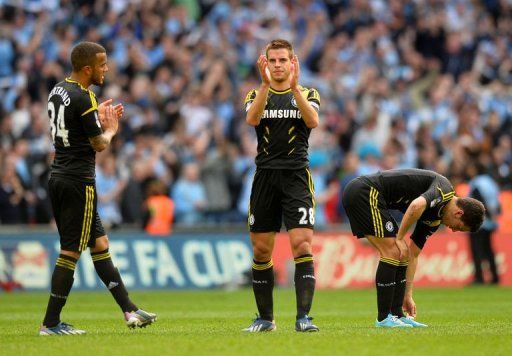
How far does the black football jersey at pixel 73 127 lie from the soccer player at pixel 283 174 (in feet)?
5.16

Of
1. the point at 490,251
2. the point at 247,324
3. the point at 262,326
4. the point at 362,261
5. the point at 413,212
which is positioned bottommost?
the point at 247,324

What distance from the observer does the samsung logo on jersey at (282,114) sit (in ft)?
37.3

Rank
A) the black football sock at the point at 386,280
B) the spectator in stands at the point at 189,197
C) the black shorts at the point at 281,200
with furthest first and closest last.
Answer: the spectator in stands at the point at 189,197 < the black football sock at the point at 386,280 < the black shorts at the point at 281,200

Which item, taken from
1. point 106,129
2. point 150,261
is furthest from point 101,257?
point 150,261

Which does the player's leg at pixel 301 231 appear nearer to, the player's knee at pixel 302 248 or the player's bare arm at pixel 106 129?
the player's knee at pixel 302 248

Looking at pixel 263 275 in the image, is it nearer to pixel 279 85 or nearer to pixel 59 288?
pixel 279 85

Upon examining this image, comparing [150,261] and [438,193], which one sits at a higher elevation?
[438,193]

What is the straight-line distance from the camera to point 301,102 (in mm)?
11109

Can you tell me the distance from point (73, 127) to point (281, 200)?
2.20 meters

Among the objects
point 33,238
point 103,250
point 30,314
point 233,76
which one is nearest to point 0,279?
point 33,238

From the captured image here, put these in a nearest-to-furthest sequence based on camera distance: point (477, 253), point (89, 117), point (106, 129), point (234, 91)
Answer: point (89, 117) < point (106, 129) < point (477, 253) < point (234, 91)

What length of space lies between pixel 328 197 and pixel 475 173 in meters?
3.10

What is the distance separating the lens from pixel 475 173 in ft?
75.9

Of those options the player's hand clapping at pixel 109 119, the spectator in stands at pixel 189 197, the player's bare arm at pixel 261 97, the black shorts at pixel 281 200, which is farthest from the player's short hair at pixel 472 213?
the spectator in stands at pixel 189 197
